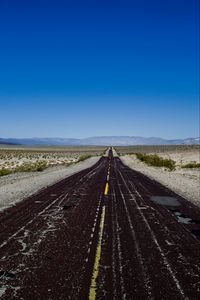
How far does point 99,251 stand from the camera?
7.00 m

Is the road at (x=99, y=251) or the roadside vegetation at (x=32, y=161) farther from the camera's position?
the roadside vegetation at (x=32, y=161)

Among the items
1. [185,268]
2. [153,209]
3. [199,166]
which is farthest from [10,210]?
[199,166]

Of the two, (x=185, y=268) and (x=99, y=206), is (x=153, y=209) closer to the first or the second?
(x=99, y=206)

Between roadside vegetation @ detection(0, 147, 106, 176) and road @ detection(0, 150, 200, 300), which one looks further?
roadside vegetation @ detection(0, 147, 106, 176)

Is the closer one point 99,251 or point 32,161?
point 99,251

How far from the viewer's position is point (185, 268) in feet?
20.6

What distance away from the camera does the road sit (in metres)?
5.25

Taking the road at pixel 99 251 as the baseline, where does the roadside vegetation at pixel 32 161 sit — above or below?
below

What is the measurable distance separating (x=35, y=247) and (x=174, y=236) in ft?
12.4

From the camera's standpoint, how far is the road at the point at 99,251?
525 cm

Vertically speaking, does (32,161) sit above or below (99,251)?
below

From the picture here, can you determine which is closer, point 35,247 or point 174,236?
point 35,247

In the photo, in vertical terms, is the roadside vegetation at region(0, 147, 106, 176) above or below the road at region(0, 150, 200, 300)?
below

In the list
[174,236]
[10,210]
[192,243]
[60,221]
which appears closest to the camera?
[192,243]
